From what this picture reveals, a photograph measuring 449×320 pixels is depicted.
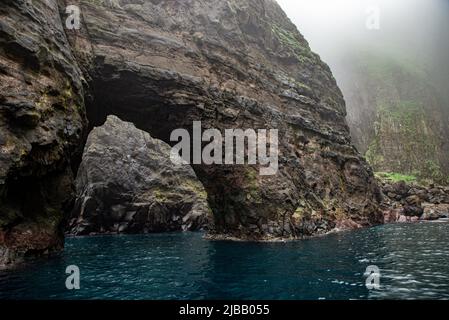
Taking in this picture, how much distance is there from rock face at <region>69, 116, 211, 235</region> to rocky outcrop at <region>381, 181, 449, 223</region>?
144 feet

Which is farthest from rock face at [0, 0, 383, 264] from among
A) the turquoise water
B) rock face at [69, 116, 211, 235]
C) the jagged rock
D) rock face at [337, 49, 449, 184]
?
rock face at [337, 49, 449, 184]

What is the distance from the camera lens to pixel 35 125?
26828 mm

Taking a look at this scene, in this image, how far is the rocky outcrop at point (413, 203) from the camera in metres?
83.0

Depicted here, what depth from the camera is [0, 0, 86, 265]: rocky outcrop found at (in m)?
24.9

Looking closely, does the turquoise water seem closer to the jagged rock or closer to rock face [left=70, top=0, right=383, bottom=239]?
rock face [left=70, top=0, right=383, bottom=239]

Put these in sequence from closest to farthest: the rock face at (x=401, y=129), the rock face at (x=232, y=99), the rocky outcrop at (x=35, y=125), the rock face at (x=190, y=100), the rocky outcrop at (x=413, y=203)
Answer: the rocky outcrop at (x=35, y=125) < the rock face at (x=190, y=100) < the rock face at (x=232, y=99) < the rocky outcrop at (x=413, y=203) < the rock face at (x=401, y=129)

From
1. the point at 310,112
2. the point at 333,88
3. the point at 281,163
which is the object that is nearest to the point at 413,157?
the point at 333,88

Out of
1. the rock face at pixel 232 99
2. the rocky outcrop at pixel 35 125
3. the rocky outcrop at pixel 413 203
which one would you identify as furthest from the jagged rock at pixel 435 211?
the rocky outcrop at pixel 35 125

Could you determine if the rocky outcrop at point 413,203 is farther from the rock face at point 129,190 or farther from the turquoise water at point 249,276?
the turquoise water at point 249,276

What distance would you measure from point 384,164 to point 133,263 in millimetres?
150792

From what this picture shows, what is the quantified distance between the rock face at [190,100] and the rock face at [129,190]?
3151cm

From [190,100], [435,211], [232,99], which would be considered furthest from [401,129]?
[190,100]

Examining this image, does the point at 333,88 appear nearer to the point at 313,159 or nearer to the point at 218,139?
the point at 313,159

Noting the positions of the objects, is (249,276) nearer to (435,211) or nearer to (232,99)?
(232,99)
